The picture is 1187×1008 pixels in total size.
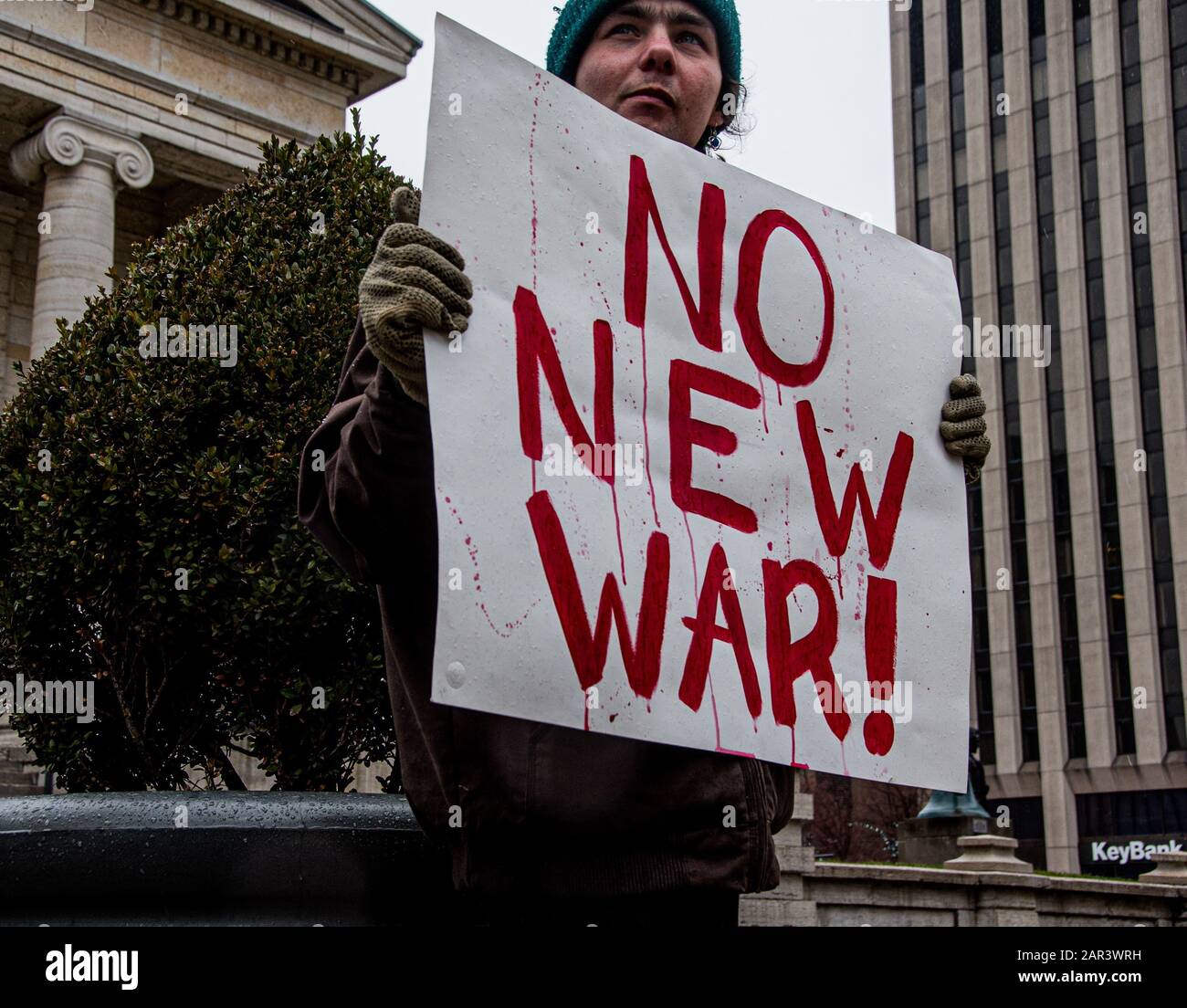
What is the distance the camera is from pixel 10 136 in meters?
20.3

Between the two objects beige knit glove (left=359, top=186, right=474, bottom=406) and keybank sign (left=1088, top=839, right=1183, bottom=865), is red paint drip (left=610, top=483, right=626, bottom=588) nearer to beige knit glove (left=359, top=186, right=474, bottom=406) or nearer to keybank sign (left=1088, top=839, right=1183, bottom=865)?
beige knit glove (left=359, top=186, right=474, bottom=406)

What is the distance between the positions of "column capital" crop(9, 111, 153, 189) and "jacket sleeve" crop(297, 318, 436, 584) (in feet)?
62.8

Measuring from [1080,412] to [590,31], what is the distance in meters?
54.9

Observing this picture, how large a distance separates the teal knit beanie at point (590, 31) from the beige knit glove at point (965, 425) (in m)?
0.81

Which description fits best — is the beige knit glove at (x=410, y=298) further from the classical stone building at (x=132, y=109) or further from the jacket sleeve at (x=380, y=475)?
the classical stone building at (x=132, y=109)

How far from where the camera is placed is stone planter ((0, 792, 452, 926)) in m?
2.56

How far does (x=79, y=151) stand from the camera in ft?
63.9

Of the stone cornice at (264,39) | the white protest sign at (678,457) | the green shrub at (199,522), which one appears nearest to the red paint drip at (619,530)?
the white protest sign at (678,457)

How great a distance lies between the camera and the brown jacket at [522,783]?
2.12 meters

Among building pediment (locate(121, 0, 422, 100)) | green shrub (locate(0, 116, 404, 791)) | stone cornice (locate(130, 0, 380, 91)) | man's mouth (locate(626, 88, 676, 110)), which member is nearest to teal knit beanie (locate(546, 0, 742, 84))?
man's mouth (locate(626, 88, 676, 110))

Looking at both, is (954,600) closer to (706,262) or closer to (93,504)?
(706,262)

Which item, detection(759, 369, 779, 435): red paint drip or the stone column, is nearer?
detection(759, 369, 779, 435): red paint drip

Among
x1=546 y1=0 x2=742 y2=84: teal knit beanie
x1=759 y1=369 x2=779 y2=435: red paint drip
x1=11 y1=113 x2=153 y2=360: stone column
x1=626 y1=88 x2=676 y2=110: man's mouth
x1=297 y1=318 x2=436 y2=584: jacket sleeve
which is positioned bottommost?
x1=297 y1=318 x2=436 y2=584: jacket sleeve
